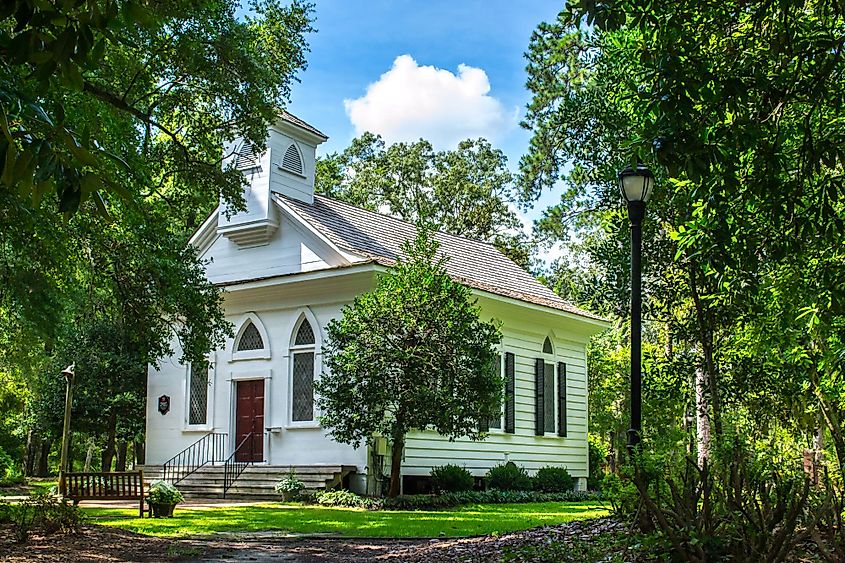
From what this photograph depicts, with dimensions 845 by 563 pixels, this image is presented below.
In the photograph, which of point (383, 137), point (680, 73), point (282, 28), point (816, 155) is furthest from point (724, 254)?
point (383, 137)

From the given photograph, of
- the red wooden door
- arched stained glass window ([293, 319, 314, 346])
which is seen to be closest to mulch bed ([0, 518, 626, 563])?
arched stained glass window ([293, 319, 314, 346])

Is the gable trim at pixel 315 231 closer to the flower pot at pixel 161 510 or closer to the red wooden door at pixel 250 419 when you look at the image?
the red wooden door at pixel 250 419

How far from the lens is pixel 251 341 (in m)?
24.3

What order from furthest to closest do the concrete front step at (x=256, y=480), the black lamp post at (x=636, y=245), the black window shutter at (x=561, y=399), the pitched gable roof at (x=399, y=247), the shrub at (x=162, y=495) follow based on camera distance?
the black window shutter at (x=561, y=399), the pitched gable roof at (x=399, y=247), the concrete front step at (x=256, y=480), the shrub at (x=162, y=495), the black lamp post at (x=636, y=245)

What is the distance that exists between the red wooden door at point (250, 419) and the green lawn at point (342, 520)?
3879 mm

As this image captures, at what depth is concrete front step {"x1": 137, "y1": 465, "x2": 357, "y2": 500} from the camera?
21.2 m

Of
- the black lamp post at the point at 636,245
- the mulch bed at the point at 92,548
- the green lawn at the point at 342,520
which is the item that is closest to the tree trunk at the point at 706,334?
the green lawn at the point at 342,520

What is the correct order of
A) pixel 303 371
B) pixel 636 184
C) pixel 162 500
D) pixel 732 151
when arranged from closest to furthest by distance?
1. pixel 732 151
2. pixel 636 184
3. pixel 162 500
4. pixel 303 371

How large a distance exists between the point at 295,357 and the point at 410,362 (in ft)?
15.8

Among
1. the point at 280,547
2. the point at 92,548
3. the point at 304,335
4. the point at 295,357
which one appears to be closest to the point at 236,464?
the point at 295,357

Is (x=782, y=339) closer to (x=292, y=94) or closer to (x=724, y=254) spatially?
(x=724, y=254)

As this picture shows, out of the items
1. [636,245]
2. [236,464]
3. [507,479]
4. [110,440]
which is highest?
[636,245]

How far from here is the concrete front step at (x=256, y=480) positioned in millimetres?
21250

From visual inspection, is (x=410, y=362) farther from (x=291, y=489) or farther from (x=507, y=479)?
(x=507, y=479)
